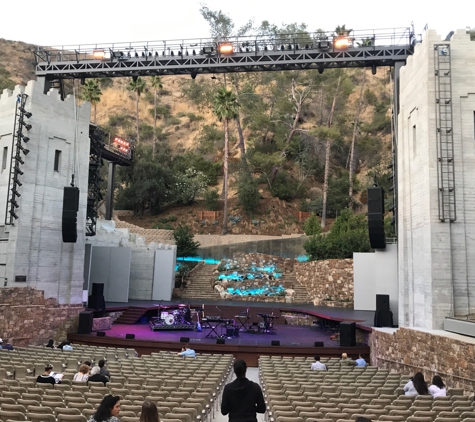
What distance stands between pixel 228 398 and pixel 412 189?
525 inches

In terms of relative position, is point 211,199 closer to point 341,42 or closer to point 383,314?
point 341,42

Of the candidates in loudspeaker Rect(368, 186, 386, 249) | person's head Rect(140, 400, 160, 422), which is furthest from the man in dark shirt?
loudspeaker Rect(368, 186, 386, 249)

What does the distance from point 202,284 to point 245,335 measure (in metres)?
14.4

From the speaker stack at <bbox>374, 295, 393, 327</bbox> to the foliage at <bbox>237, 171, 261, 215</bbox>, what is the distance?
26.9m

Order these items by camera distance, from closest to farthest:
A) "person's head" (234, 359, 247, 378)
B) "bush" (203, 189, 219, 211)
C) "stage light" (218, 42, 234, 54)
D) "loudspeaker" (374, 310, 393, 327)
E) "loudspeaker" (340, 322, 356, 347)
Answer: "person's head" (234, 359, 247, 378) → "loudspeaker" (340, 322, 356, 347) → "loudspeaker" (374, 310, 393, 327) → "stage light" (218, 42, 234, 54) → "bush" (203, 189, 219, 211)

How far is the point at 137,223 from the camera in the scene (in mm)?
46438

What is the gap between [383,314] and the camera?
712 inches

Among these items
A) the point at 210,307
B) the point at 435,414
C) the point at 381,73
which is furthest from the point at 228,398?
the point at 381,73

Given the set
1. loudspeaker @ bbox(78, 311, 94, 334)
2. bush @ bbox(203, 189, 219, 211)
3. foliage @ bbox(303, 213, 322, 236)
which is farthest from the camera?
bush @ bbox(203, 189, 219, 211)

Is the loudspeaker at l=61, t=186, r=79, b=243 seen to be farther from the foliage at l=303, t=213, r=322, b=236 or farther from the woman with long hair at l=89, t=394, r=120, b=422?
the foliage at l=303, t=213, r=322, b=236

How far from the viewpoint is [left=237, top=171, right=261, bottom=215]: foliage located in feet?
146

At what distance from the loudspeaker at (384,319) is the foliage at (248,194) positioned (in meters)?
27.2

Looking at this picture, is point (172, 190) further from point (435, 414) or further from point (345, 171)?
point (435, 414)

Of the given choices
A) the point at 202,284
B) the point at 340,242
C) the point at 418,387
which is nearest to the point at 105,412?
the point at 418,387
